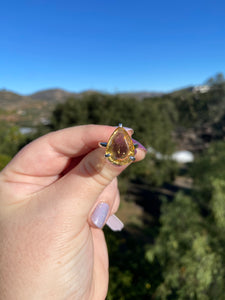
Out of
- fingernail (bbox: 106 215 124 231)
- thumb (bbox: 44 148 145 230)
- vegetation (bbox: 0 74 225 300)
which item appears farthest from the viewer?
vegetation (bbox: 0 74 225 300)

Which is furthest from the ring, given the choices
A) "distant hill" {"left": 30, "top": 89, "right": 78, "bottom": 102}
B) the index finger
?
"distant hill" {"left": 30, "top": 89, "right": 78, "bottom": 102}

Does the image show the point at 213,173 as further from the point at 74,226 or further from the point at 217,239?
the point at 74,226

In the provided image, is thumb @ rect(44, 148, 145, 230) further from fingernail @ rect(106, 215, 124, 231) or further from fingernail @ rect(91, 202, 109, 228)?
fingernail @ rect(106, 215, 124, 231)

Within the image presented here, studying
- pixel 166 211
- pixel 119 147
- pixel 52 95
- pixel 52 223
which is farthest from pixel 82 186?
pixel 52 95

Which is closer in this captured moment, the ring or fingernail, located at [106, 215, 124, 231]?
the ring

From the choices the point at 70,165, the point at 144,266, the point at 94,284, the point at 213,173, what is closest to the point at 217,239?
the point at 144,266

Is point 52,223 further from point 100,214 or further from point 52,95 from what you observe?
point 52,95
